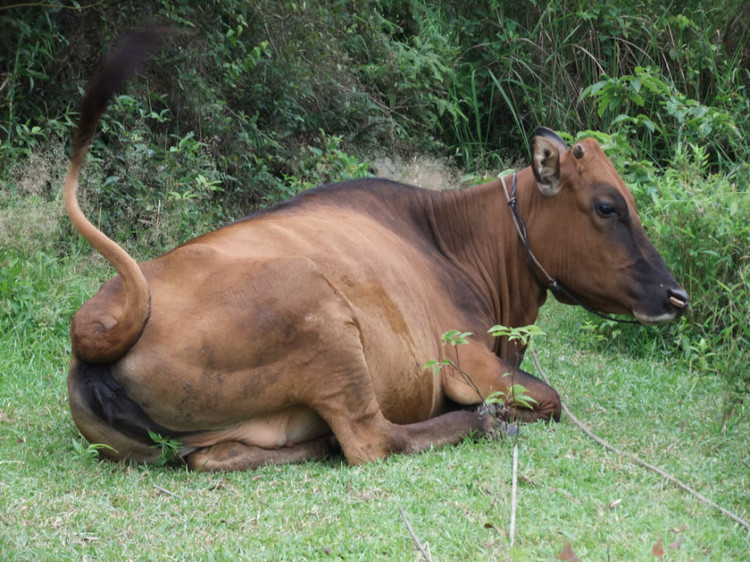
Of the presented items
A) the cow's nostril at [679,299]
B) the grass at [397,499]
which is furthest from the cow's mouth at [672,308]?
the grass at [397,499]

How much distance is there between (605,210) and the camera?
518 cm

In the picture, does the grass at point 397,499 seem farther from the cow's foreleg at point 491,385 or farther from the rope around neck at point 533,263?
the rope around neck at point 533,263

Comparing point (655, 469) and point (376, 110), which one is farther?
point (376, 110)

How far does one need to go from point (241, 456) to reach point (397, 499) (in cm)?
76

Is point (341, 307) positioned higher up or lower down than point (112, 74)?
lower down

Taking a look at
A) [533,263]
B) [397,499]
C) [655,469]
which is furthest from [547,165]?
[397,499]

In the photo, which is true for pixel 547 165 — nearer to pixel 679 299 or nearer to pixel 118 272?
pixel 679 299

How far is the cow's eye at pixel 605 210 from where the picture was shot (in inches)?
203

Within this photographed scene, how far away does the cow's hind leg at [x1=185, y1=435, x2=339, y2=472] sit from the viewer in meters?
4.15

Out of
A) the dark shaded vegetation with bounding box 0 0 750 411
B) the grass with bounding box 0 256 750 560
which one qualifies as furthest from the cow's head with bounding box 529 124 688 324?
the grass with bounding box 0 256 750 560

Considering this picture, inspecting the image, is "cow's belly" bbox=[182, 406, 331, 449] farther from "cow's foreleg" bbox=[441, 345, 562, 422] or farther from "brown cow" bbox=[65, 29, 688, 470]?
"cow's foreleg" bbox=[441, 345, 562, 422]

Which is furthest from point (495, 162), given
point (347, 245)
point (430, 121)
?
point (347, 245)

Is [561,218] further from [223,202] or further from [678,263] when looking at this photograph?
[223,202]

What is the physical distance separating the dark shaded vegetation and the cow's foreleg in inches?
33.2
